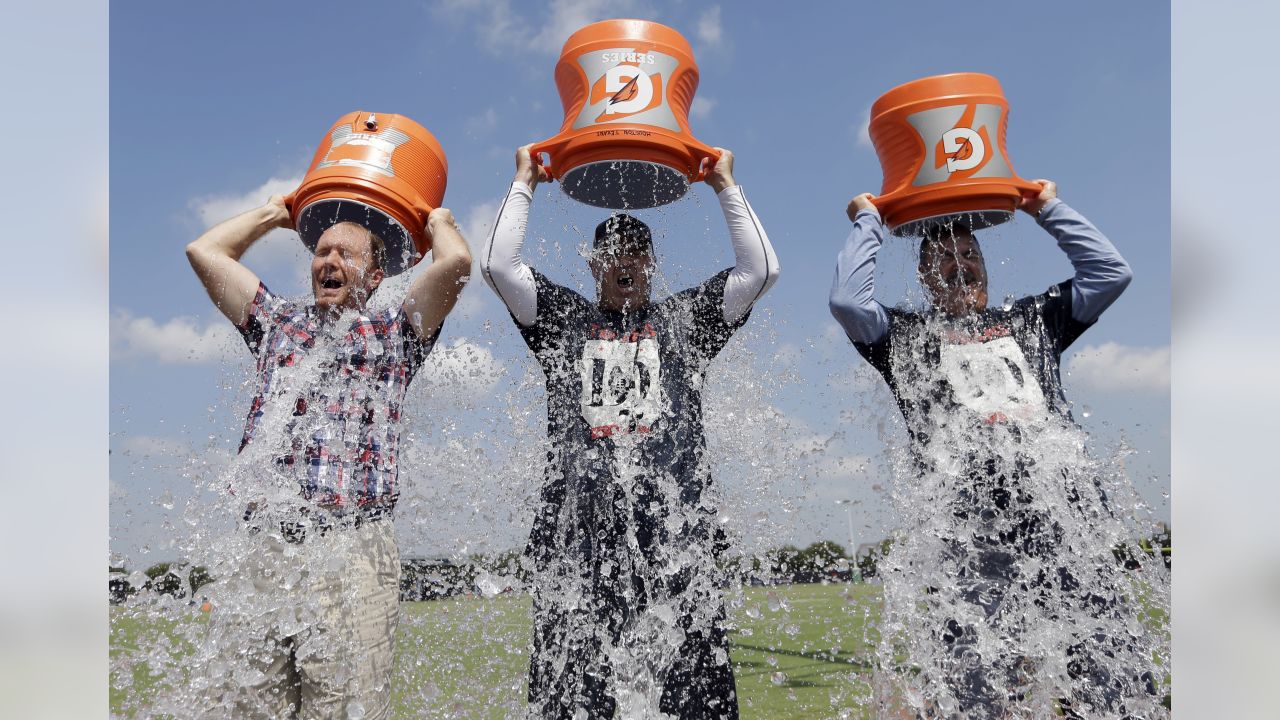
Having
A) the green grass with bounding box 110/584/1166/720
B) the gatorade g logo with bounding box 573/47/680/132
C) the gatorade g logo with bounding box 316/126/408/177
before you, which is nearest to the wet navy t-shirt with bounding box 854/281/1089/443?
the green grass with bounding box 110/584/1166/720

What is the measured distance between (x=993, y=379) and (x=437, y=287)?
1885mm

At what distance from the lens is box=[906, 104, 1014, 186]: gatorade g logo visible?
10.1 ft

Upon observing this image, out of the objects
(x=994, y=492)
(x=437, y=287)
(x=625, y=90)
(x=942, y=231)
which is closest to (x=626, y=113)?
(x=625, y=90)

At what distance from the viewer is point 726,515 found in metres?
Result: 2.88

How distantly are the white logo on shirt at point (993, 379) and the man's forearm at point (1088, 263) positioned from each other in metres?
0.39

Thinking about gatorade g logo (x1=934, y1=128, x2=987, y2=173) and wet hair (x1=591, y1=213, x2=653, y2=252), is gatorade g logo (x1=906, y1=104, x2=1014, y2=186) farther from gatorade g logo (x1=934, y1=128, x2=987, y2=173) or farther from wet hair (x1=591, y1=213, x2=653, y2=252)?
wet hair (x1=591, y1=213, x2=653, y2=252)

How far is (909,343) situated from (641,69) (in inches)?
53.9

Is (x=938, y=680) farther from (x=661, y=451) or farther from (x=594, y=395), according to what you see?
(x=594, y=395)

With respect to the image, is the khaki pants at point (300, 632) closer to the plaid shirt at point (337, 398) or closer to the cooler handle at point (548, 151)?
the plaid shirt at point (337, 398)

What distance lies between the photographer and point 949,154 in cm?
310

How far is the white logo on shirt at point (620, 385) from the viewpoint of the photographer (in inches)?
112

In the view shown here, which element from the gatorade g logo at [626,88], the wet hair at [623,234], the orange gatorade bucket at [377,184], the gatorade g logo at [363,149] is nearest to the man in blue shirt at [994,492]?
the wet hair at [623,234]

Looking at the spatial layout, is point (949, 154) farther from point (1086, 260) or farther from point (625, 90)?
point (625, 90)

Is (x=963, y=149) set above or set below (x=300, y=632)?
above
